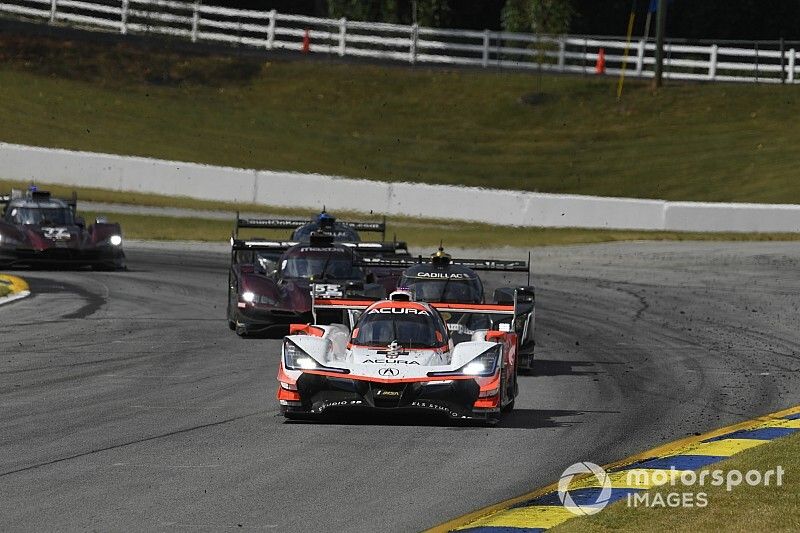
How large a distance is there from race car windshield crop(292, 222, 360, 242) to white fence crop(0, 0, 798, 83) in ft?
104

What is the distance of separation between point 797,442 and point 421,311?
162 inches

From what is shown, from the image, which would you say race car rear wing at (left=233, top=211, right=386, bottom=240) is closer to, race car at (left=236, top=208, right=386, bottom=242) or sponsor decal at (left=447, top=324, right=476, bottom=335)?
race car at (left=236, top=208, right=386, bottom=242)

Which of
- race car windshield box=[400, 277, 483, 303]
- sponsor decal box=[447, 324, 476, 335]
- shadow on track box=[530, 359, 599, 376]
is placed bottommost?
shadow on track box=[530, 359, 599, 376]

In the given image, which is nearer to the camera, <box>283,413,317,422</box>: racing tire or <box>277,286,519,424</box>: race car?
<box>277,286,519,424</box>: race car

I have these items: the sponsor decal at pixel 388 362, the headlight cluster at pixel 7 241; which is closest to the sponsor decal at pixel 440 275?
the sponsor decal at pixel 388 362

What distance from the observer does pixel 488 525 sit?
9.81 metres

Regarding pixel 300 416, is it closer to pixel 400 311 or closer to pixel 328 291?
pixel 400 311

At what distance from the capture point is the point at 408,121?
184ft

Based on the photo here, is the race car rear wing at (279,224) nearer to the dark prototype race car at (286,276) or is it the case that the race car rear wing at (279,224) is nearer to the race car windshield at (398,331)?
the dark prototype race car at (286,276)

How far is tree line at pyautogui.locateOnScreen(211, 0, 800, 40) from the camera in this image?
6481 cm

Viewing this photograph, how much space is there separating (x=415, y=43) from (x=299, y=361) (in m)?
47.0

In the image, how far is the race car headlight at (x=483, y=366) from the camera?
13961 millimetres

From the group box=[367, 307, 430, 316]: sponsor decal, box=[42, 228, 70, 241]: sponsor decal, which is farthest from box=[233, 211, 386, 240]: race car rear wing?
box=[367, 307, 430, 316]: sponsor decal

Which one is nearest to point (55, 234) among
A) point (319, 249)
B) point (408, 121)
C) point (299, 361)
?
point (319, 249)
